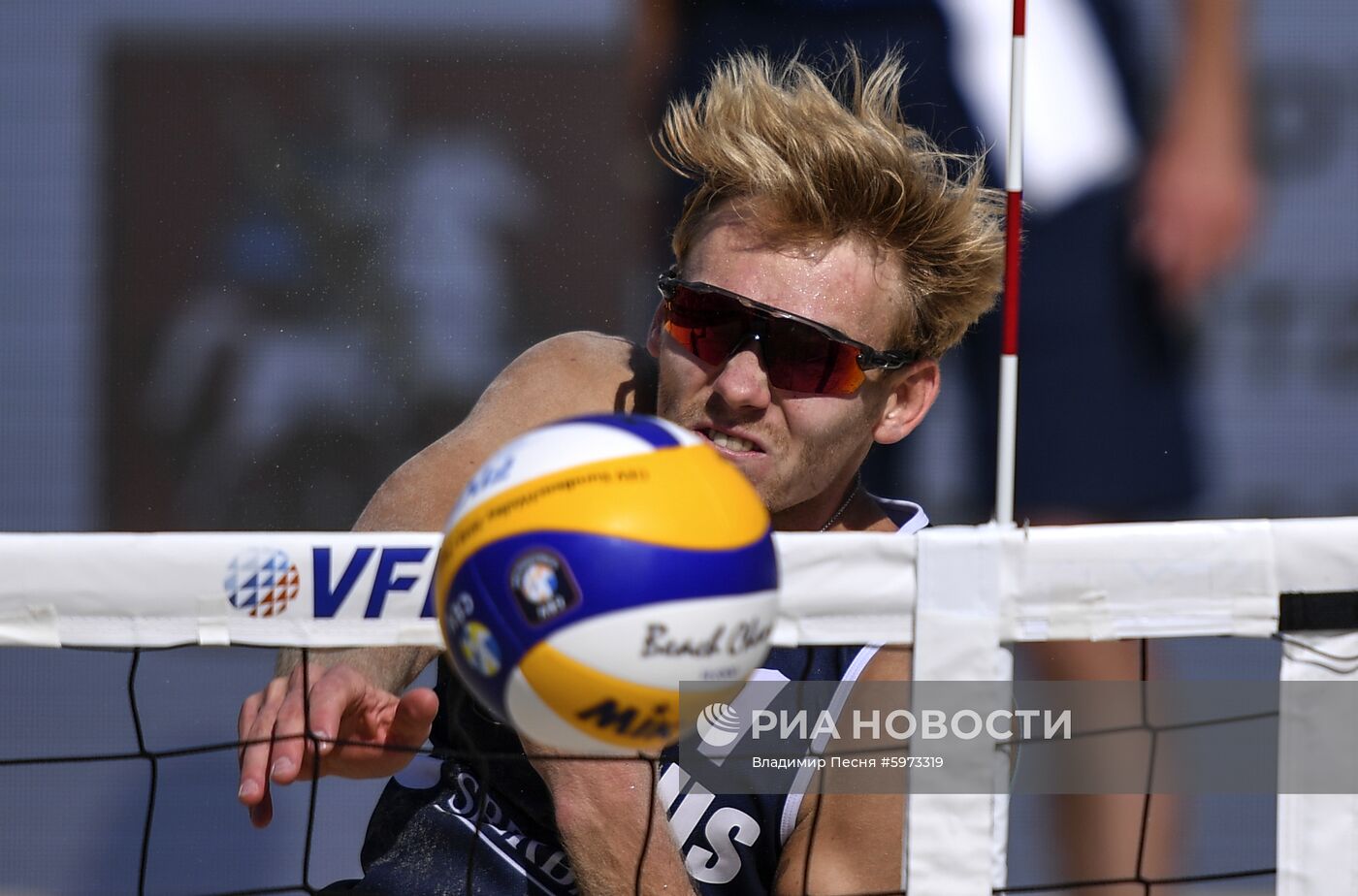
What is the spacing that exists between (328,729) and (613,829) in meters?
0.40

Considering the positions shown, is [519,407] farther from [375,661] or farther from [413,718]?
[413,718]

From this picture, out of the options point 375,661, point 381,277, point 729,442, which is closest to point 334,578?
point 375,661

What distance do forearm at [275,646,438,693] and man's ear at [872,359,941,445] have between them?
75cm

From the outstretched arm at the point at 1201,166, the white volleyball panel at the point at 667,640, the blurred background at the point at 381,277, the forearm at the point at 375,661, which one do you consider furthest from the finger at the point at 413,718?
the outstretched arm at the point at 1201,166

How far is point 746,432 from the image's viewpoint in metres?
1.97

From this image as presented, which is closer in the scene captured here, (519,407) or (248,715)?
(248,715)

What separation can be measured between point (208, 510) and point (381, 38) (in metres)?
1.27

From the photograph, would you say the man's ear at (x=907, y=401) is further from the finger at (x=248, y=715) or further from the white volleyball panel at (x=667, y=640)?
the finger at (x=248, y=715)

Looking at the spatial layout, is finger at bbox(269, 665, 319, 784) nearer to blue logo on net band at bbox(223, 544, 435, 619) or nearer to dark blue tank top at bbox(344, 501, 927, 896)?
blue logo on net band at bbox(223, 544, 435, 619)

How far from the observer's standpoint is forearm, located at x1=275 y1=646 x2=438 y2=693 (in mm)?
1894

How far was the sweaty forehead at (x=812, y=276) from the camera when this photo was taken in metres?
1.96

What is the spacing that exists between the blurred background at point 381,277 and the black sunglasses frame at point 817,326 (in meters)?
1.42

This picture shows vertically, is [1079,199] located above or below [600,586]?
above

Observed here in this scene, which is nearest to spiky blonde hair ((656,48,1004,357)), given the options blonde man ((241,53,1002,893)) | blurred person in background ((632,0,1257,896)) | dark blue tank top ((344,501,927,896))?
blonde man ((241,53,1002,893))
